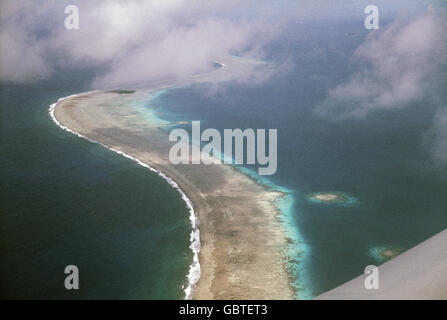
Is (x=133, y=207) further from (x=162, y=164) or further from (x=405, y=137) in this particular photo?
(x=405, y=137)

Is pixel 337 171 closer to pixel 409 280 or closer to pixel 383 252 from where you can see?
pixel 383 252

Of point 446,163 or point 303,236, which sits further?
point 446,163

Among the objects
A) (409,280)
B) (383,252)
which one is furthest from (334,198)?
(409,280)

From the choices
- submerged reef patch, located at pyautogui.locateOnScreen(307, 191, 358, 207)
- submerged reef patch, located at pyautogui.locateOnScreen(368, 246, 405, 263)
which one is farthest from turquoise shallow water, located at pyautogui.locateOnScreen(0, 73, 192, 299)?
submerged reef patch, located at pyautogui.locateOnScreen(368, 246, 405, 263)

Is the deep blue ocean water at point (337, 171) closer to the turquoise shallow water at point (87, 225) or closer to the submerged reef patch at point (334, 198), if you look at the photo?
the submerged reef patch at point (334, 198)

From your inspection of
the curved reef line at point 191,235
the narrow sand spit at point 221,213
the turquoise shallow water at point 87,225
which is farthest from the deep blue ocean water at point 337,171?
the turquoise shallow water at point 87,225

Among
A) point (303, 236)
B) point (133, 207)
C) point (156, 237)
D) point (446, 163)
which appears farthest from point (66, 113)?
point (446, 163)
